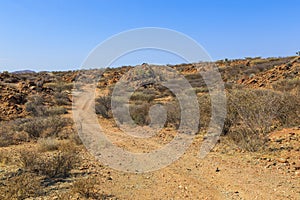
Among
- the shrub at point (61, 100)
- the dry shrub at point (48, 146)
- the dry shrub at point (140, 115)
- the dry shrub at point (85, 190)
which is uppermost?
the shrub at point (61, 100)

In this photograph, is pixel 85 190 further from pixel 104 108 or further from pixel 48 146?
pixel 104 108

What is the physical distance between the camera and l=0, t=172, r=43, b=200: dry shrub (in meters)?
4.30

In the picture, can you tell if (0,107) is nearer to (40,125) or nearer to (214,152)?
(40,125)

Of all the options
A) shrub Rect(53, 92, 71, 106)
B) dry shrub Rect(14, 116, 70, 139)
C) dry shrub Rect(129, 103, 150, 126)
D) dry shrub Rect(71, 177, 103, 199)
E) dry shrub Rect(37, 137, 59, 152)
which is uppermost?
shrub Rect(53, 92, 71, 106)

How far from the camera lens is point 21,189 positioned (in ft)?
14.5

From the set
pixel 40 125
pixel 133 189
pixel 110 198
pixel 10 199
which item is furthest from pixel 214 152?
pixel 40 125

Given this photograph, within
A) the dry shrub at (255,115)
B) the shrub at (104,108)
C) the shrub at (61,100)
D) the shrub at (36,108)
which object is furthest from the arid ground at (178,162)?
the shrub at (61,100)

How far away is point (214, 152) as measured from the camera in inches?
272

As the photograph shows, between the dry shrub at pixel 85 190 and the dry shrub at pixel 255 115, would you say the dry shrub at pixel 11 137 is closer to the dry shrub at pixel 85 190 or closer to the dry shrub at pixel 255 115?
the dry shrub at pixel 85 190

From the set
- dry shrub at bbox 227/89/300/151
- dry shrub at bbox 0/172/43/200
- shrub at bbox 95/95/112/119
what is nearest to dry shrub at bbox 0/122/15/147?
dry shrub at bbox 0/172/43/200

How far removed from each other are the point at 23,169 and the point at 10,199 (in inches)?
59.5

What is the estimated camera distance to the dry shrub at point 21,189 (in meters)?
4.30

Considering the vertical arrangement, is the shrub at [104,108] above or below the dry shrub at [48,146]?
above

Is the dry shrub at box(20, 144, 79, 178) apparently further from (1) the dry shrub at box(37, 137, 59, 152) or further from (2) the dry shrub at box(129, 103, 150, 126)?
(2) the dry shrub at box(129, 103, 150, 126)
